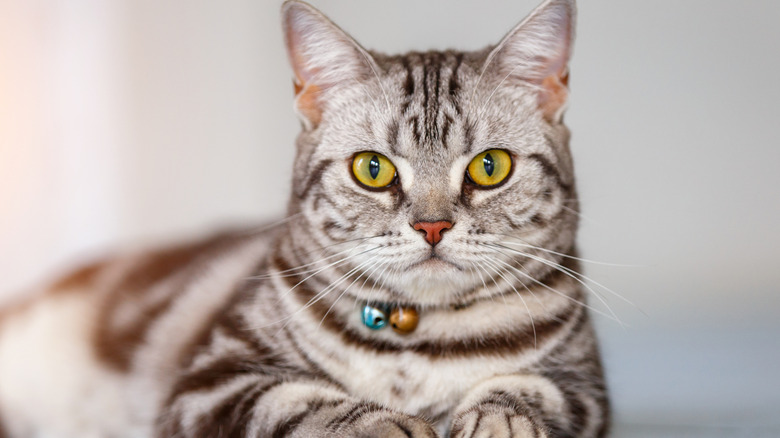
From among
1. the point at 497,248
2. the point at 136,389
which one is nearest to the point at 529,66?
the point at 497,248

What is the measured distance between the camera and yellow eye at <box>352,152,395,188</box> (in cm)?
95

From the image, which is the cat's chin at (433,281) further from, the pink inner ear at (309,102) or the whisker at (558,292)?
the pink inner ear at (309,102)

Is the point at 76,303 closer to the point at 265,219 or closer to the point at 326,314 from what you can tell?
the point at 265,219

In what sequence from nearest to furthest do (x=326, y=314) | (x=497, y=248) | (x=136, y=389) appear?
(x=497, y=248) → (x=326, y=314) → (x=136, y=389)

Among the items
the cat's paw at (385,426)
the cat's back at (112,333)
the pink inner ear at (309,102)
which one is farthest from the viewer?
the cat's back at (112,333)

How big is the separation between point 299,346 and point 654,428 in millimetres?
583

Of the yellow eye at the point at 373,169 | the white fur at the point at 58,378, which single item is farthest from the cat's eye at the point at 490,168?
the white fur at the point at 58,378

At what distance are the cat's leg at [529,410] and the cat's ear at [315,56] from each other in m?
0.47

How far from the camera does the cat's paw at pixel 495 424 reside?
84 centimetres

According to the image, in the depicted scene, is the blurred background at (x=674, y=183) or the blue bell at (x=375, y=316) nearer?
the blue bell at (x=375, y=316)

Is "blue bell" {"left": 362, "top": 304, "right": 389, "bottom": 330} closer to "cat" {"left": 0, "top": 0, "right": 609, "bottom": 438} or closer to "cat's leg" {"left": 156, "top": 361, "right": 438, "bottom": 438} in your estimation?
"cat" {"left": 0, "top": 0, "right": 609, "bottom": 438}

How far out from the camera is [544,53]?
98 centimetres

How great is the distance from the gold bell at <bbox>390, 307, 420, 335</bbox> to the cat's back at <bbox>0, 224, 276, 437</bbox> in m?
0.38

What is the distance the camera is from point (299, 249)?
1.08 m
